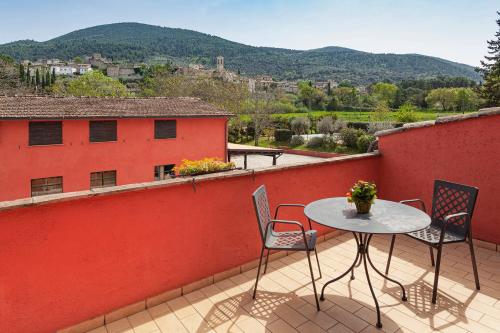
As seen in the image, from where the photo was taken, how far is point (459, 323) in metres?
2.51

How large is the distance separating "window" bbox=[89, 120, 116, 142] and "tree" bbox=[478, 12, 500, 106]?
2982 cm

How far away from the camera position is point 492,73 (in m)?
28.7

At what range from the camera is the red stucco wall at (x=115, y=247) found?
2.16 metres

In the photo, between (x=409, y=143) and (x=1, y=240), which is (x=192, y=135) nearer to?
(x=409, y=143)

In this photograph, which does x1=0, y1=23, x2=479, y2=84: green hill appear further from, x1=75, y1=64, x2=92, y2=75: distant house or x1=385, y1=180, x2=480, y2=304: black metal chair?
x1=385, y1=180, x2=480, y2=304: black metal chair

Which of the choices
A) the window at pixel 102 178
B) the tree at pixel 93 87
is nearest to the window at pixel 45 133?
the window at pixel 102 178

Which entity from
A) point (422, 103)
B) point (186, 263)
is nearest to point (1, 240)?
point (186, 263)

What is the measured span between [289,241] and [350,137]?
23.3m

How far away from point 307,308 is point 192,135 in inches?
576

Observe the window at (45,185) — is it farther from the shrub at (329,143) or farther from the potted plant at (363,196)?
the shrub at (329,143)

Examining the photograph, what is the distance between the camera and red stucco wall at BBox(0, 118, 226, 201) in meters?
12.2

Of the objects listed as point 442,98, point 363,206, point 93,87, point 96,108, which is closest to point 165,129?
point 96,108

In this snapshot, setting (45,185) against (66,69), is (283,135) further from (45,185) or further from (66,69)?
(66,69)

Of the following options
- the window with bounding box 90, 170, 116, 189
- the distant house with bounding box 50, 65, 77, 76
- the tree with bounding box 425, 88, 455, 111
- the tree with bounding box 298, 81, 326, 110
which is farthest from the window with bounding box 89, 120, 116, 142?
the distant house with bounding box 50, 65, 77, 76
